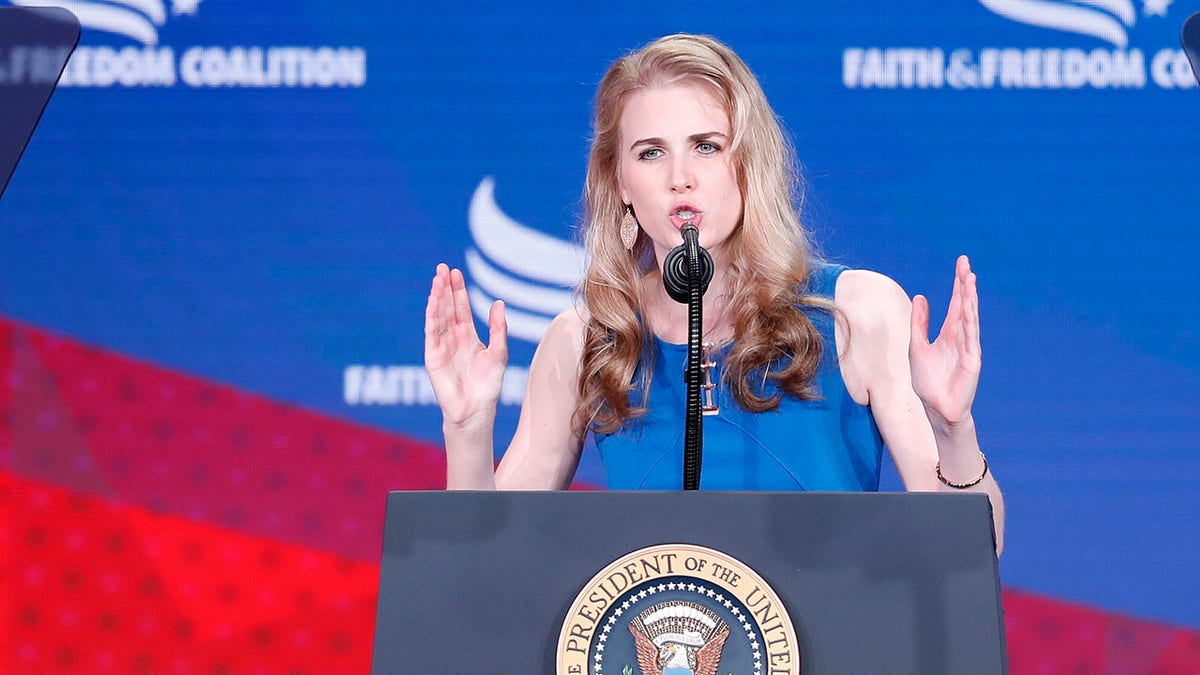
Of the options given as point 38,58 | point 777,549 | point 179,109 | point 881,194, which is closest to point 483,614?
→ point 777,549

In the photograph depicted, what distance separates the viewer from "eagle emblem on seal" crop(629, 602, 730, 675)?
926 millimetres

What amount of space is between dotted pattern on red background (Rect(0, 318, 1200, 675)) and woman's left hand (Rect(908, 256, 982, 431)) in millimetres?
1571

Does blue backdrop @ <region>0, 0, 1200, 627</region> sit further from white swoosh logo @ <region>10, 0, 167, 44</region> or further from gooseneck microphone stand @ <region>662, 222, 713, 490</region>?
gooseneck microphone stand @ <region>662, 222, 713, 490</region>

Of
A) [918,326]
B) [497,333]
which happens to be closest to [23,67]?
[497,333]

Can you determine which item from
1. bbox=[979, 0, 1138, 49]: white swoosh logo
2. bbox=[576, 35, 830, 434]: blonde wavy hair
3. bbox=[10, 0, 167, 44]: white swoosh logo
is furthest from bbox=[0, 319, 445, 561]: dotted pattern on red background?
bbox=[979, 0, 1138, 49]: white swoosh logo

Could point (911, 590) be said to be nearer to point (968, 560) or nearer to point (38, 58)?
point (968, 560)

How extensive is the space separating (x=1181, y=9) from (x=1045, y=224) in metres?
0.50

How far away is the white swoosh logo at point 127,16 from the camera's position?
278 cm

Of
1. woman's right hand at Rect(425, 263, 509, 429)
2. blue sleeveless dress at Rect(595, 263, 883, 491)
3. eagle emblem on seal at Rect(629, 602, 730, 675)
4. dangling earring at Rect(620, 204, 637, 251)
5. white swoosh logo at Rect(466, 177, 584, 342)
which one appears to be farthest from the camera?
white swoosh logo at Rect(466, 177, 584, 342)

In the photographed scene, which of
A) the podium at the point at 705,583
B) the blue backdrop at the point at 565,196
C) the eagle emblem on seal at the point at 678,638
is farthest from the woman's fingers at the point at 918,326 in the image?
the blue backdrop at the point at 565,196

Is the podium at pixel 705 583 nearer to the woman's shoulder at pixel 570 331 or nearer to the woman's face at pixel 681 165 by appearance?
the woman's face at pixel 681 165

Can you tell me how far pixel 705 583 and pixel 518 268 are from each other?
1.82 m

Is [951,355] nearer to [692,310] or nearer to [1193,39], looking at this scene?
[692,310]

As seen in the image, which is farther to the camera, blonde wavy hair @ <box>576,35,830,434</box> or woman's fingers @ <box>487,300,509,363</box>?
blonde wavy hair @ <box>576,35,830,434</box>
